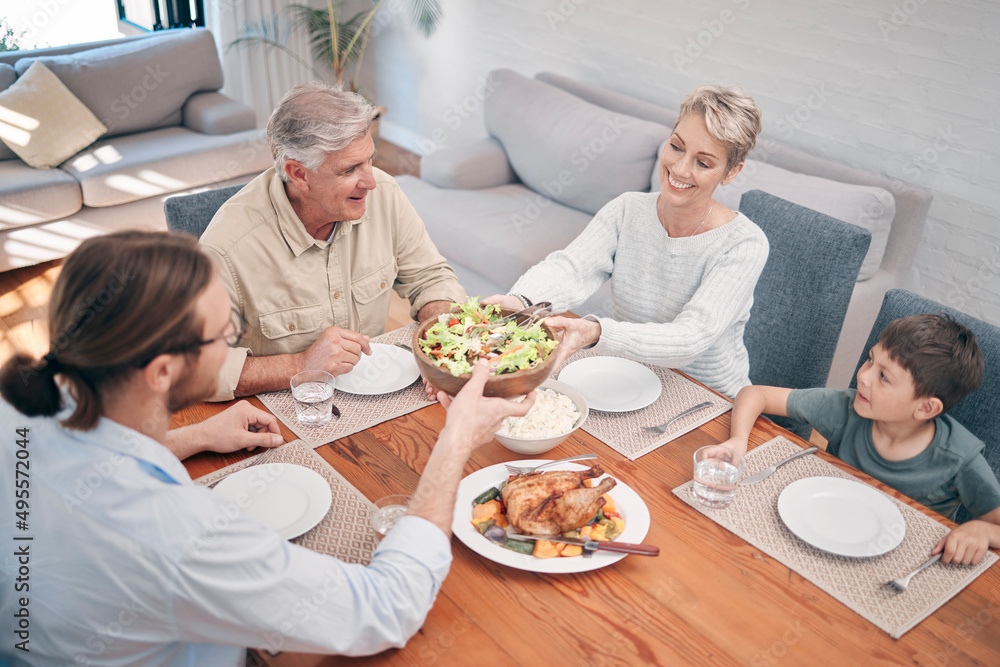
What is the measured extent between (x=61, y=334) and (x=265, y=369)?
0.69 metres

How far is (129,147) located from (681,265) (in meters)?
3.55

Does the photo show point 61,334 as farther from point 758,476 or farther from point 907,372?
point 907,372

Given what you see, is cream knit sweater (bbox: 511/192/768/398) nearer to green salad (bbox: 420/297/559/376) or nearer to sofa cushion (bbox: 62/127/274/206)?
green salad (bbox: 420/297/559/376)

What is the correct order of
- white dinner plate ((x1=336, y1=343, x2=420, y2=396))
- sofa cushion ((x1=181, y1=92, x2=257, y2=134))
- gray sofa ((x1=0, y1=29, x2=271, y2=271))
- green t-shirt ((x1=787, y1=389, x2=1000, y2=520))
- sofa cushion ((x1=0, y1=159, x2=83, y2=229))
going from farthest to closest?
sofa cushion ((x1=181, y1=92, x2=257, y2=134)) < gray sofa ((x1=0, y1=29, x2=271, y2=271)) < sofa cushion ((x1=0, y1=159, x2=83, y2=229)) < white dinner plate ((x1=336, y1=343, x2=420, y2=396)) < green t-shirt ((x1=787, y1=389, x2=1000, y2=520))

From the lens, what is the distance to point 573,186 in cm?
367

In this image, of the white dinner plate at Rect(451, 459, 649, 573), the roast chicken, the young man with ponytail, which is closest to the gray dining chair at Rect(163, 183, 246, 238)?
the young man with ponytail

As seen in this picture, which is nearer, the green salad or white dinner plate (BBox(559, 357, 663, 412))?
the green salad

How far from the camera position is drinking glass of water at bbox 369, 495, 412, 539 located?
4.07 ft

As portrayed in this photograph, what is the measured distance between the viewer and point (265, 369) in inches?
63.8

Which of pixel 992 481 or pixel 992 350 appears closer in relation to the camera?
pixel 992 481

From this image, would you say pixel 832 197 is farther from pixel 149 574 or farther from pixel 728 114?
pixel 149 574

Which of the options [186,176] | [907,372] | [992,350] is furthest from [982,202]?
[186,176]

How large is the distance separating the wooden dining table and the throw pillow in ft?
11.7

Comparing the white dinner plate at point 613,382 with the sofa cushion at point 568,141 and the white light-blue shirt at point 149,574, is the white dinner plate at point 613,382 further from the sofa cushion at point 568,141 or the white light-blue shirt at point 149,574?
the sofa cushion at point 568,141
